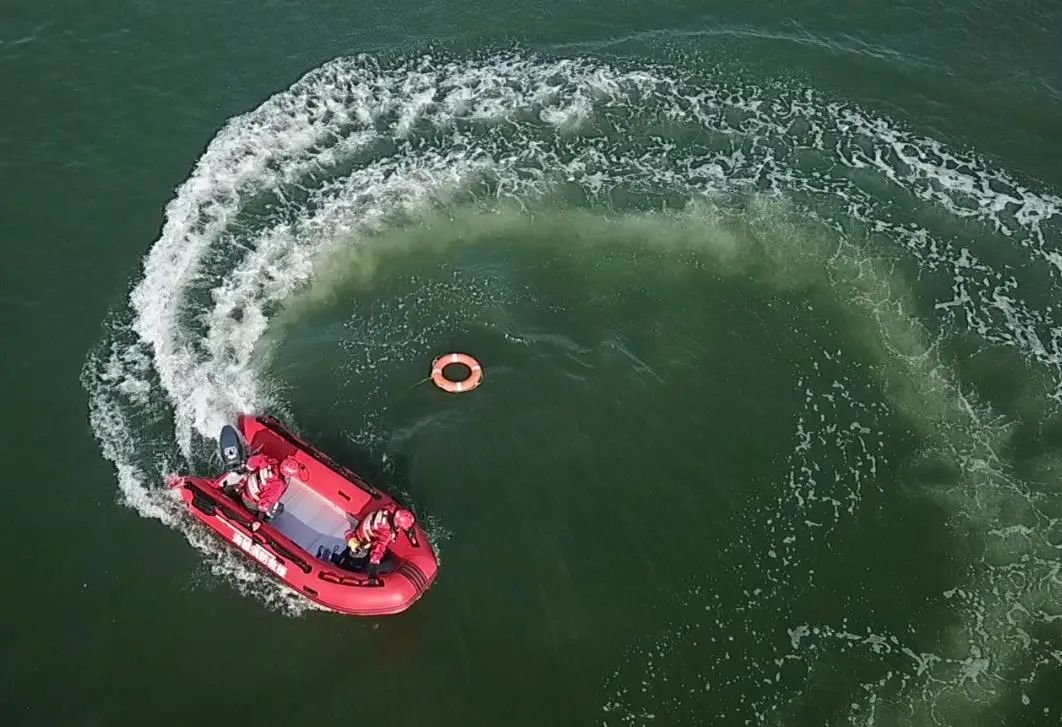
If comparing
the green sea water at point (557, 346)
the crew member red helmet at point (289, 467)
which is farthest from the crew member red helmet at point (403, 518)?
the crew member red helmet at point (289, 467)

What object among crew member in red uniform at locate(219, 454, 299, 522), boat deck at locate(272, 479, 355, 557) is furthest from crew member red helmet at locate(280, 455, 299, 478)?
boat deck at locate(272, 479, 355, 557)

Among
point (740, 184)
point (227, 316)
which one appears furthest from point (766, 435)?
Answer: point (227, 316)

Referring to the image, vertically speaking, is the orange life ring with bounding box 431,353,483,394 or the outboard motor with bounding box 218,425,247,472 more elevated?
the orange life ring with bounding box 431,353,483,394

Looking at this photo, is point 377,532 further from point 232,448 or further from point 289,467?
point 232,448

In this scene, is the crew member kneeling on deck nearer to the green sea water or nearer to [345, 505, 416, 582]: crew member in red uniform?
the green sea water

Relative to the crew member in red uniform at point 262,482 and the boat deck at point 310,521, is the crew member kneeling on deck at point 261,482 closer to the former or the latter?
the crew member in red uniform at point 262,482

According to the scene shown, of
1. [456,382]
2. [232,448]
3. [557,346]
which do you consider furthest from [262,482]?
[557,346]

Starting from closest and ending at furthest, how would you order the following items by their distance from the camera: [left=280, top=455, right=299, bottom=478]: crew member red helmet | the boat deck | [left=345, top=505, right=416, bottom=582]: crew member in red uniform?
1. [left=345, top=505, right=416, bottom=582]: crew member in red uniform
2. [left=280, top=455, right=299, bottom=478]: crew member red helmet
3. the boat deck
